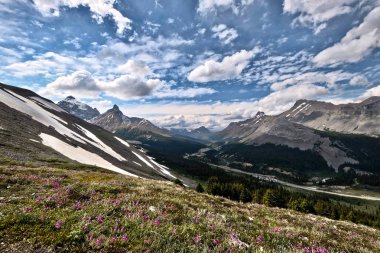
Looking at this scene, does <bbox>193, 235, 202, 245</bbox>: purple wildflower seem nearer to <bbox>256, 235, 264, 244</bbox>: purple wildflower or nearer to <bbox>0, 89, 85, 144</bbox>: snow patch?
<bbox>256, 235, 264, 244</bbox>: purple wildflower

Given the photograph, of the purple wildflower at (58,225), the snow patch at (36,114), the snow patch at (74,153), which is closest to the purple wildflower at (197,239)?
the purple wildflower at (58,225)

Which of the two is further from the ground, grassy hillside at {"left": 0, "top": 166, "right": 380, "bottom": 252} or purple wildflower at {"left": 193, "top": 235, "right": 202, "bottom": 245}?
purple wildflower at {"left": 193, "top": 235, "right": 202, "bottom": 245}

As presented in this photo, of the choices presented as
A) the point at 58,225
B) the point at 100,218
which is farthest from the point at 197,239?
the point at 58,225

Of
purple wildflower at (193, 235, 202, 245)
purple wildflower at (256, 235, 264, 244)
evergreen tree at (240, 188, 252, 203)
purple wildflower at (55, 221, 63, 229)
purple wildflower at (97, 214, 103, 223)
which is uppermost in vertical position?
purple wildflower at (256, 235, 264, 244)

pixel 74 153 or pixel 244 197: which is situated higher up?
pixel 74 153

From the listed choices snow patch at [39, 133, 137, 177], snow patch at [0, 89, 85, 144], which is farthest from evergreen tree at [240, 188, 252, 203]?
snow patch at [0, 89, 85, 144]

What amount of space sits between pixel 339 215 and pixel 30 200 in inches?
4461

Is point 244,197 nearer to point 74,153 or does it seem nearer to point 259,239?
point 74,153

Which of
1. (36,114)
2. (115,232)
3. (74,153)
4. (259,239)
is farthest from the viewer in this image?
(36,114)

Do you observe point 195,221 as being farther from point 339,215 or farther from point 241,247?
point 339,215

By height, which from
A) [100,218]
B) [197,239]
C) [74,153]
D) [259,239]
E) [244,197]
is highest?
[259,239]

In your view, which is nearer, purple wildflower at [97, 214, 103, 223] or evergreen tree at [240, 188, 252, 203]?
purple wildflower at [97, 214, 103, 223]

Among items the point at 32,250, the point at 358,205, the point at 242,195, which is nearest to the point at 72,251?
the point at 32,250

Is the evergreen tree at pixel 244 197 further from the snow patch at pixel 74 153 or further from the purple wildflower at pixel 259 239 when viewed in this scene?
the purple wildflower at pixel 259 239
